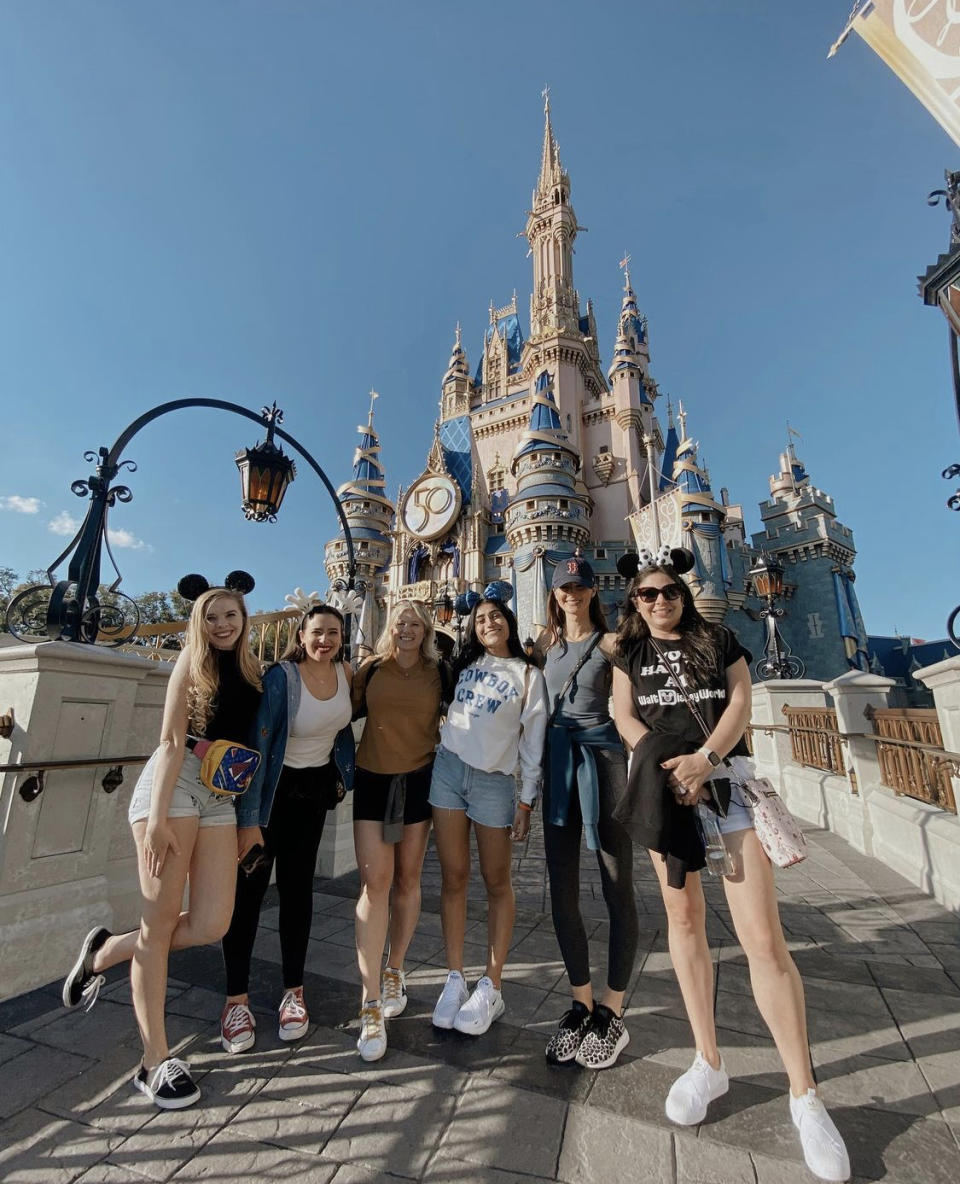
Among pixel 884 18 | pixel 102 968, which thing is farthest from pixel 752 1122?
pixel 884 18

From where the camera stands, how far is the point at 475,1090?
213 cm

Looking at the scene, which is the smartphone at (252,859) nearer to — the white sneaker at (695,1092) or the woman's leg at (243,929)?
the woman's leg at (243,929)

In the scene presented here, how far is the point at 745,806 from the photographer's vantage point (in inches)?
83.0

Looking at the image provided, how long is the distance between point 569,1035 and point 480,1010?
46 cm

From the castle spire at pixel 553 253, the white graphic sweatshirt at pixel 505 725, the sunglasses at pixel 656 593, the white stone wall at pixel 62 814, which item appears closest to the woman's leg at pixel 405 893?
the white graphic sweatshirt at pixel 505 725

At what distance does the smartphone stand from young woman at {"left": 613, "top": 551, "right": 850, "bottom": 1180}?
185 cm

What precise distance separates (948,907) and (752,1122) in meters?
3.65

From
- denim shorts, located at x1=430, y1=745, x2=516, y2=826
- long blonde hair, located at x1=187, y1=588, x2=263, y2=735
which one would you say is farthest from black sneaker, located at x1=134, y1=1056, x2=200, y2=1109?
denim shorts, located at x1=430, y1=745, x2=516, y2=826

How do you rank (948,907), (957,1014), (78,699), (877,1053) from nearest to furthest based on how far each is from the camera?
(877,1053) → (957,1014) → (78,699) → (948,907)

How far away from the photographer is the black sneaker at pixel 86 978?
2.37 m

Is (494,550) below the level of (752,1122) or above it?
above

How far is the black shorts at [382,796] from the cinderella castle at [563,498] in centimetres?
1584

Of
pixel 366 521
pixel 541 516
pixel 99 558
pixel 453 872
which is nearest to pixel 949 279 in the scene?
pixel 453 872

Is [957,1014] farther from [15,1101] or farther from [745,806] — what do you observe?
[15,1101]
